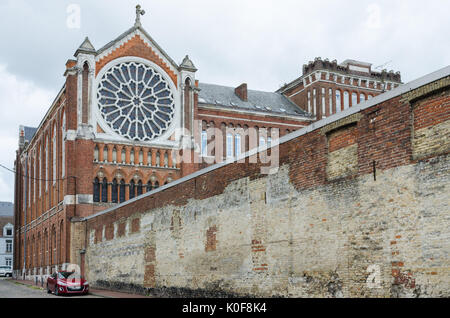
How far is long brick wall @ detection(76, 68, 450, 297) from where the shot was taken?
12.2m

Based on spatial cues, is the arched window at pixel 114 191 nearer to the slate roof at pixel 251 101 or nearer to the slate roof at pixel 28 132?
the slate roof at pixel 251 101

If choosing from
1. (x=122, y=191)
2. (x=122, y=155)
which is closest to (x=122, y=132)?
(x=122, y=155)

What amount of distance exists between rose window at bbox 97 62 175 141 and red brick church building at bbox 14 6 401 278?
8 cm

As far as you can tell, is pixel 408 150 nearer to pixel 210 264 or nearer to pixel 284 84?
pixel 210 264

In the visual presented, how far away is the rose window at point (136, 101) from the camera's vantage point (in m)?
44.5

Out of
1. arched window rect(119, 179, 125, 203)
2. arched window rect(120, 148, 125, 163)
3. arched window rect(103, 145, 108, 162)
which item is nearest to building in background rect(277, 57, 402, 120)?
arched window rect(120, 148, 125, 163)

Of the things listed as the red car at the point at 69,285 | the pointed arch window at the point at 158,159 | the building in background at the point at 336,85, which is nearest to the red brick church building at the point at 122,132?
the pointed arch window at the point at 158,159

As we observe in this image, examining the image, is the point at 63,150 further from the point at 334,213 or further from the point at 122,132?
the point at 334,213

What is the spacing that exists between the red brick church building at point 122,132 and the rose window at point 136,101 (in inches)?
3.0

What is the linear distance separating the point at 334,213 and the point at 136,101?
32.4 meters

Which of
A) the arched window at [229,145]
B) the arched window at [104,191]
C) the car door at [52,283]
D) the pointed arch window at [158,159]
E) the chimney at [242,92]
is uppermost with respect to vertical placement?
the chimney at [242,92]

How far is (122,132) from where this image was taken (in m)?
44.8

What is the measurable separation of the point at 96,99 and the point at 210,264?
85.6 ft

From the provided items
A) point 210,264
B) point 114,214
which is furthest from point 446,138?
point 114,214
